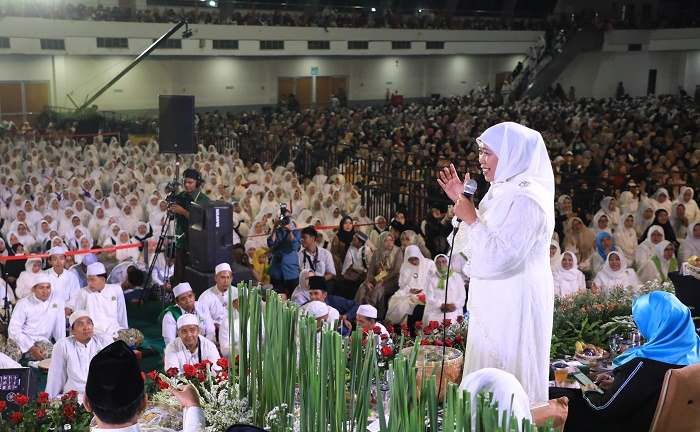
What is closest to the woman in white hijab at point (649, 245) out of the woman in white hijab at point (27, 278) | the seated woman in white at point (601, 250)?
the seated woman in white at point (601, 250)

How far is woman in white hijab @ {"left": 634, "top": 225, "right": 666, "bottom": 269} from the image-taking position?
9.72 meters

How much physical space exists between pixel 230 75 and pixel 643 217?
66.5 ft

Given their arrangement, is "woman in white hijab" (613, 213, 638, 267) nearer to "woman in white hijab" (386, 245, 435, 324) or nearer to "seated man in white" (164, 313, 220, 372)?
"woman in white hijab" (386, 245, 435, 324)

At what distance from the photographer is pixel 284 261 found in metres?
9.30

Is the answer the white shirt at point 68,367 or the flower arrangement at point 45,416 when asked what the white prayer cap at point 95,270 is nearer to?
the white shirt at point 68,367

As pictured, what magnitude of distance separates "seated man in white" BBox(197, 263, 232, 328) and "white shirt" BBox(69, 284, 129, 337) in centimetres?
102

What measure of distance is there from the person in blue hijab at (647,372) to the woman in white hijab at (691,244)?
23.5ft

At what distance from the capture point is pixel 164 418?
12.0 feet

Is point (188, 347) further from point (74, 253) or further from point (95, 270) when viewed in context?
point (74, 253)

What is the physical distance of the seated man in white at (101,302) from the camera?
7875 millimetres

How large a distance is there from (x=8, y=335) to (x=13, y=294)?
1434 millimetres

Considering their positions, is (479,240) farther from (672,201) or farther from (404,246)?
(672,201)

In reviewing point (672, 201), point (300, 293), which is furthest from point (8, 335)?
point (672, 201)

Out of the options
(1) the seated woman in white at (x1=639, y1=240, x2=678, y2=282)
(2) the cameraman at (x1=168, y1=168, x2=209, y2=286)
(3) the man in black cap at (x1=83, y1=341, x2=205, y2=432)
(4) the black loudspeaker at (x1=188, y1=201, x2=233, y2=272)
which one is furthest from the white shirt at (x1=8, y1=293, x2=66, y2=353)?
(1) the seated woman in white at (x1=639, y1=240, x2=678, y2=282)
